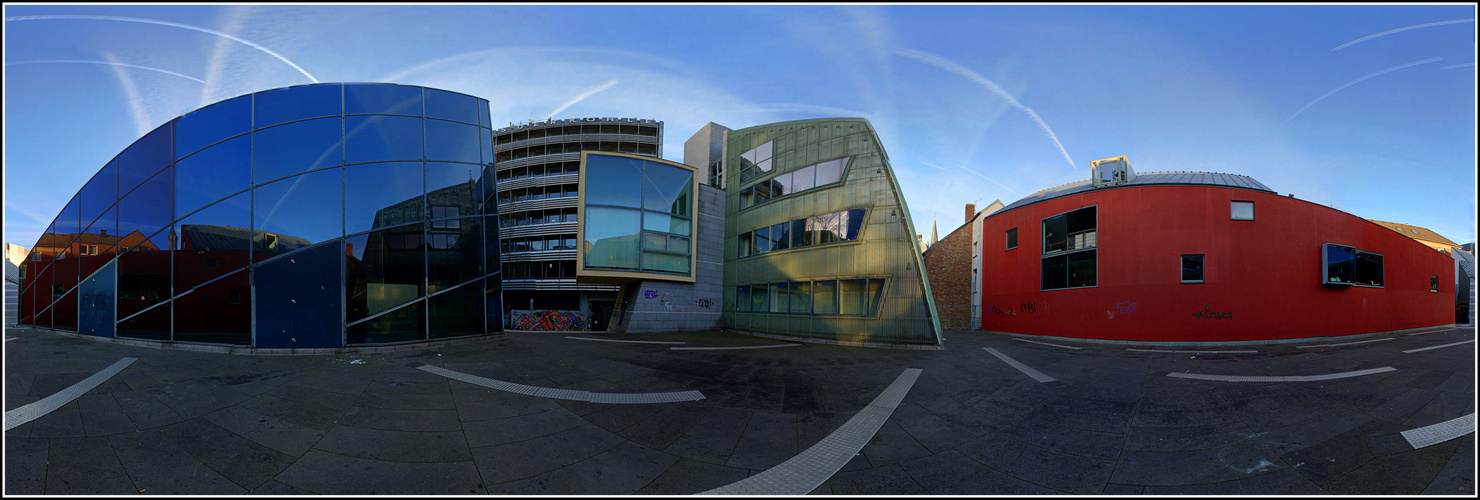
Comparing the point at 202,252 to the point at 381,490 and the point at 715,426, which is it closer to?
the point at 381,490

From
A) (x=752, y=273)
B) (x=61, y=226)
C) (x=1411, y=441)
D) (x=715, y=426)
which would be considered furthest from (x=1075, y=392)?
(x=61, y=226)

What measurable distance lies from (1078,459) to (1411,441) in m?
3.42

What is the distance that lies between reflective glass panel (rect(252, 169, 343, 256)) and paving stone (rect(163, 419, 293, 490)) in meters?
7.72

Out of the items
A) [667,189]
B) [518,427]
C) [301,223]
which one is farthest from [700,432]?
[667,189]

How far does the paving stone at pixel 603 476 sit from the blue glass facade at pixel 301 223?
10.5 metres

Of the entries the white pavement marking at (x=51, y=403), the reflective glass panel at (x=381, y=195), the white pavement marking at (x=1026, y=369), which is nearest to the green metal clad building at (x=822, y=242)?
the white pavement marking at (x=1026, y=369)

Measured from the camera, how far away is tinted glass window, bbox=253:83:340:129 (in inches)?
482

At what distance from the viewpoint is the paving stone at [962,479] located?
4.39 meters

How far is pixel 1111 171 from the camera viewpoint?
2517 centimetres

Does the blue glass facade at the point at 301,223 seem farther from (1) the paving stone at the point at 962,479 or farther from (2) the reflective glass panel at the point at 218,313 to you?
(1) the paving stone at the point at 962,479

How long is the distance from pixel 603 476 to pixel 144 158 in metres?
18.2

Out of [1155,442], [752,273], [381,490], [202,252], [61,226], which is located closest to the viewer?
[381,490]

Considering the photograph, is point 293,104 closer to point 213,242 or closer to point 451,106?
point 451,106

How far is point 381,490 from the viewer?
13.7ft
